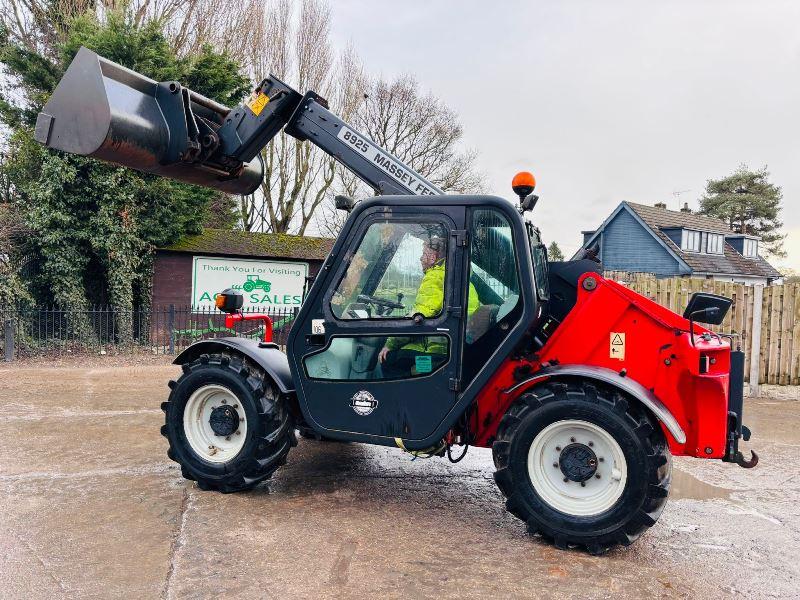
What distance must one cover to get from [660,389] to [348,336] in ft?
6.58

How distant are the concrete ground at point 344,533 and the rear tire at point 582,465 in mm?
186

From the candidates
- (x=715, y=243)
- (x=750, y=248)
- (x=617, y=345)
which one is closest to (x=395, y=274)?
(x=617, y=345)

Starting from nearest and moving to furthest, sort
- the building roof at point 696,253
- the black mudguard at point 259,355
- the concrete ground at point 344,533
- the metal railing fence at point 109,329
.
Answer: the concrete ground at point 344,533 < the black mudguard at point 259,355 < the metal railing fence at point 109,329 < the building roof at point 696,253

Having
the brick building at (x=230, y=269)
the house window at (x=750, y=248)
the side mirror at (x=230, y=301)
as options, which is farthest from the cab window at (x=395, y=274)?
the house window at (x=750, y=248)

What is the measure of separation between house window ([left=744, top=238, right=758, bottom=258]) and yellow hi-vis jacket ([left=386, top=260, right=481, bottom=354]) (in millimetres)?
38417

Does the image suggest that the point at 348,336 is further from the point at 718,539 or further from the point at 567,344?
the point at 718,539

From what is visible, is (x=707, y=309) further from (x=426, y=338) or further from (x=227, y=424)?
(x=227, y=424)

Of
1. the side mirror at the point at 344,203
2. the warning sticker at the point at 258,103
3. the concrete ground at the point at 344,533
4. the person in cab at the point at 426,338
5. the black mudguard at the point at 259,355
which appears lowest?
the concrete ground at the point at 344,533

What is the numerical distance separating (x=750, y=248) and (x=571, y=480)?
129 feet

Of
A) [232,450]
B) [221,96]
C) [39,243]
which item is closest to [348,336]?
[232,450]

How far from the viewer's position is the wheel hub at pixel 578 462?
370 cm

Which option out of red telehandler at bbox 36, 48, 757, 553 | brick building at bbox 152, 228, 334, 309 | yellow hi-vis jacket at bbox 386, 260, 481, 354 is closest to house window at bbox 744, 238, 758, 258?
brick building at bbox 152, 228, 334, 309

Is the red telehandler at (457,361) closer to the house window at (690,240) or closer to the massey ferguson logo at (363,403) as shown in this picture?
the massey ferguson logo at (363,403)

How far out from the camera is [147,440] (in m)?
6.01
